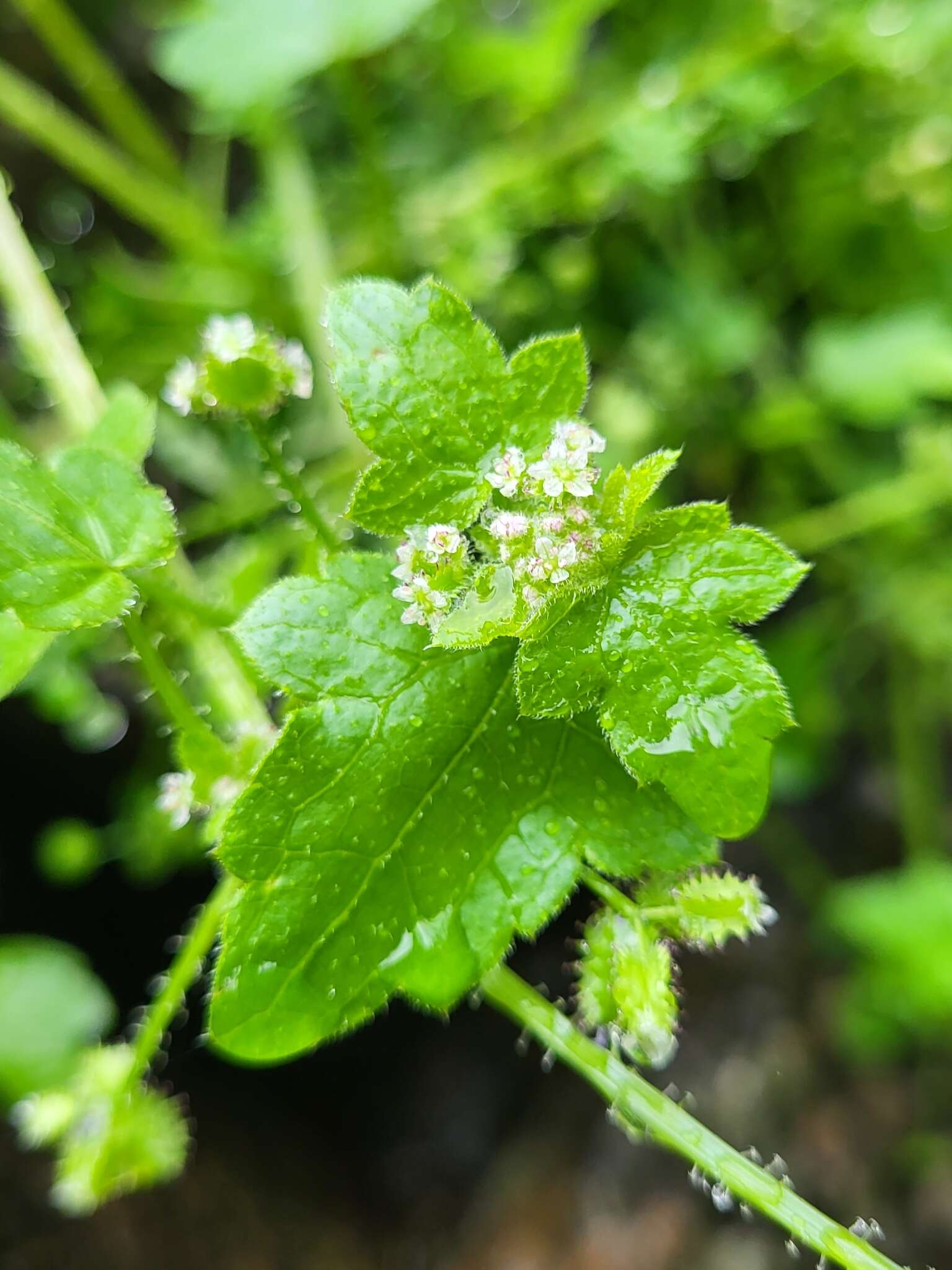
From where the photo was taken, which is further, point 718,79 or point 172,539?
point 718,79

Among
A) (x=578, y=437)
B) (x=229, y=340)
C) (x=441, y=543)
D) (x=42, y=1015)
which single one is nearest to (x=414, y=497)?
(x=441, y=543)

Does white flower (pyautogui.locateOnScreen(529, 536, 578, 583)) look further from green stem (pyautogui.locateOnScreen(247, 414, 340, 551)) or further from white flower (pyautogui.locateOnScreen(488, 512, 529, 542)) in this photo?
green stem (pyautogui.locateOnScreen(247, 414, 340, 551))

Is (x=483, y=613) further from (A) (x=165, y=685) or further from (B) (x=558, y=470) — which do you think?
(A) (x=165, y=685)

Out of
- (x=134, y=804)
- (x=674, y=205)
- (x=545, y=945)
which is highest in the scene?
(x=674, y=205)

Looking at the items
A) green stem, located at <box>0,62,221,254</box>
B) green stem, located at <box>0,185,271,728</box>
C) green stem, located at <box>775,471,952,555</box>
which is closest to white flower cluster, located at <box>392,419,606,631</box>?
green stem, located at <box>0,185,271,728</box>

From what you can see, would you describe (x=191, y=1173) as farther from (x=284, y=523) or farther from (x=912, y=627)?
(x=912, y=627)

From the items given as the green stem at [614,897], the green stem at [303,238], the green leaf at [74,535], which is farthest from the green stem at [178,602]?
the green stem at [303,238]

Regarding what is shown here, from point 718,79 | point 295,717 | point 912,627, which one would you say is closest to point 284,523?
point 295,717
